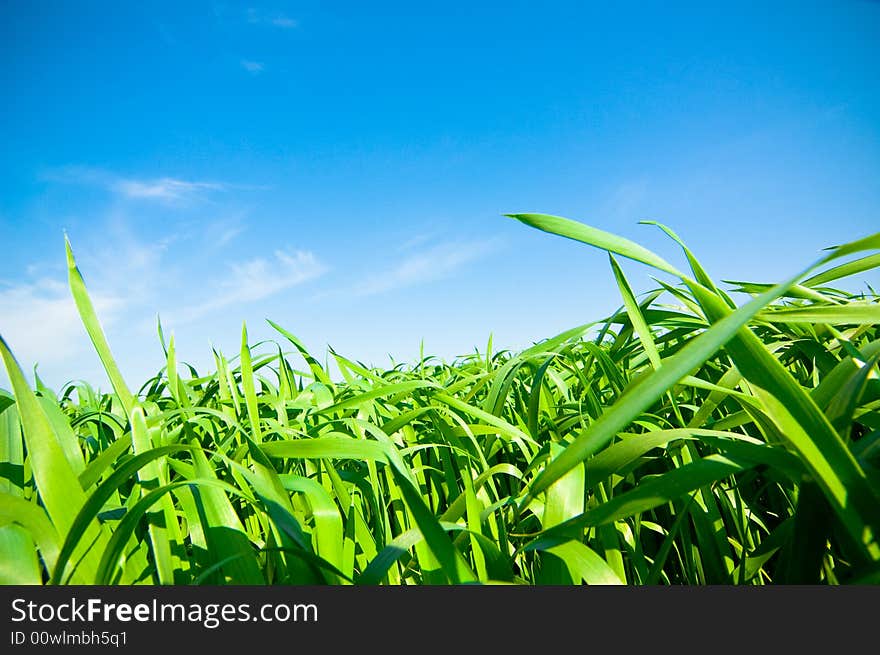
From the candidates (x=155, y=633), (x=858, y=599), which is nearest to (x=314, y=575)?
(x=155, y=633)

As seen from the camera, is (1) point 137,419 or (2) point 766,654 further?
(1) point 137,419

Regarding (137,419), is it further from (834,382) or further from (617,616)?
(834,382)

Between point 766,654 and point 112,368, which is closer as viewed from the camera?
point 766,654

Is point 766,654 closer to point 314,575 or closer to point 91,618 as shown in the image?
point 314,575

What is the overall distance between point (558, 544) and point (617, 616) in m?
0.06

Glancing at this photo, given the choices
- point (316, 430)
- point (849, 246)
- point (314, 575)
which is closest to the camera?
point (849, 246)

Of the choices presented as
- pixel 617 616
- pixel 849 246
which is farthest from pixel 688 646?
pixel 849 246

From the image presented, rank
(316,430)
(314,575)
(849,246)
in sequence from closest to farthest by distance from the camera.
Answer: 1. (849,246)
2. (314,575)
3. (316,430)

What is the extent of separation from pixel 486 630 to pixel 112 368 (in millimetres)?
358

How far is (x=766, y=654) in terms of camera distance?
0.92 feet

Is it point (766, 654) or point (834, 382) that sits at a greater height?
point (834, 382)

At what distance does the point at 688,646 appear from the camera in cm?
28

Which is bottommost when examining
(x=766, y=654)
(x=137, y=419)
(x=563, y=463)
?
(x=766, y=654)

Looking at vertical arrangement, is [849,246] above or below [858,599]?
above
